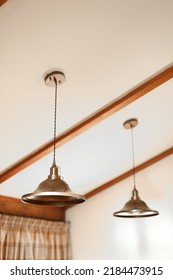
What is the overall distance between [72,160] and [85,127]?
717 millimetres

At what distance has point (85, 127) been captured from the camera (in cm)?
340

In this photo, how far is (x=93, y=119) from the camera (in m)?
3.34

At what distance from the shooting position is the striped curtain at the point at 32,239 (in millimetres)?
4246

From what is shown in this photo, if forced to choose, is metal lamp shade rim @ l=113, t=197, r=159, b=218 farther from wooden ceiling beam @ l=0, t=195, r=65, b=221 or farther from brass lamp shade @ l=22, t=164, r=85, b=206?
wooden ceiling beam @ l=0, t=195, r=65, b=221

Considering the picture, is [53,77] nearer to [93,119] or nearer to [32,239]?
[93,119]

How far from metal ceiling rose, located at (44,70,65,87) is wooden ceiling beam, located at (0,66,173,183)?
0.66m

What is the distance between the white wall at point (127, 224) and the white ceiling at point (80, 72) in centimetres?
73

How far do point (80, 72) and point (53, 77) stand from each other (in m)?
0.22

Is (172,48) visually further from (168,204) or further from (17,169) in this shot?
(168,204)

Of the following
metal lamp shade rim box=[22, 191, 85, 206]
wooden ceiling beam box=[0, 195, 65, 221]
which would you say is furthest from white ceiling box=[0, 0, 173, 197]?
metal lamp shade rim box=[22, 191, 85, 206]

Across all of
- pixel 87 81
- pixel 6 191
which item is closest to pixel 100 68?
pixel 87 81

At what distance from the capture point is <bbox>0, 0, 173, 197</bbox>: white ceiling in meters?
2.28

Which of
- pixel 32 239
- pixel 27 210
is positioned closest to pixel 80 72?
pixel 27 210

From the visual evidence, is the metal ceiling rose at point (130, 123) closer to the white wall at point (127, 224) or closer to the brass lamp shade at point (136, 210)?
the brass lamp shade at point (136, 210)
